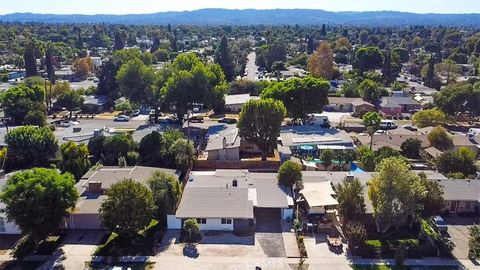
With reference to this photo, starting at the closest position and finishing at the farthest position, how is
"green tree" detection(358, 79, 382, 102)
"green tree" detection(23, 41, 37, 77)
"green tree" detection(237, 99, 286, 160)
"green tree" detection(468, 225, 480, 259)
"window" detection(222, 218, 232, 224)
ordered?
"green tree" detection(468, 225, 480, 259), "window" detection(222, 218, 232, 224), "green tree" detection(237, 99, 286, 160), "green tree" detection(358, 79, 382, 102), "green tree" detection(23, 41, 37, 77)

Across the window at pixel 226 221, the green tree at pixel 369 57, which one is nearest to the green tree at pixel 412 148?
the window at pixel 226 221

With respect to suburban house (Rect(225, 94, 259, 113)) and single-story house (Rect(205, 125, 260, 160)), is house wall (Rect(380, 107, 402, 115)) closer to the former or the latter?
suburban house (Rect(225, 94, 259, 113))

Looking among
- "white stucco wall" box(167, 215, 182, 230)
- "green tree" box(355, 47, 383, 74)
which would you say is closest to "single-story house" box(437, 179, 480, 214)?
"white stucco wall" box(167, 215, 182, 230)

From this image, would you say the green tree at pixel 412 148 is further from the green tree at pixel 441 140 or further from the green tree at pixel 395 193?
the green tree at pixel 395 193

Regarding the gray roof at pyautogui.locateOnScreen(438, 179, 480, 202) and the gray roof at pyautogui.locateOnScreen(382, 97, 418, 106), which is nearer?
the gray roof at pyautogui.locateOnScreen(438, 179, 480, 202)

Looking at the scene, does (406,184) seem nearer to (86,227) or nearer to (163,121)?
(86,227)

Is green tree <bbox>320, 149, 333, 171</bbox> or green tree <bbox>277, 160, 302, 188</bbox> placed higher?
green tree <bbox>277, 160, 302, 188</bbox>

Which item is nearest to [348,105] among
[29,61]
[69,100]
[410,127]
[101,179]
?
[410,127]
